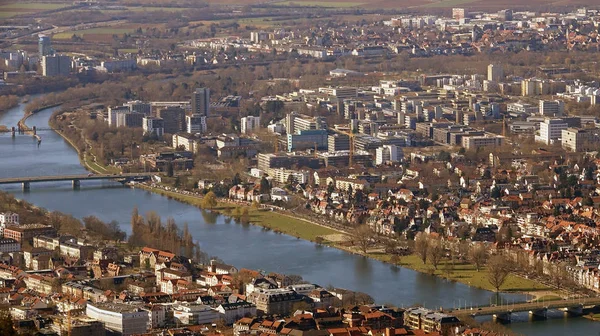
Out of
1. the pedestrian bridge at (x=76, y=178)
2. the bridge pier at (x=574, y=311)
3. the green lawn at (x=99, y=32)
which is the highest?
the bridge pier at (x=574, y=311)

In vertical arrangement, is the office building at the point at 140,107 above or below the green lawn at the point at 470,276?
below

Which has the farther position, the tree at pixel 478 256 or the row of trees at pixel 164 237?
the row of trees at pixel 164 237

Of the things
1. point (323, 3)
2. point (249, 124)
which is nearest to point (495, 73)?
point (249, 124)

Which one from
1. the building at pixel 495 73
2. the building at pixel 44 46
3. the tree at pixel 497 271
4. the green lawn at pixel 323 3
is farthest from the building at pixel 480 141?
the green lawn at pixel 323 3

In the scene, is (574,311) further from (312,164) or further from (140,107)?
(140,107)

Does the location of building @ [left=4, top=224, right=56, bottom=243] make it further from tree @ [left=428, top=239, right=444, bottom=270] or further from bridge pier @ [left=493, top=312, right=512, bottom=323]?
bridge pier @ [left=493, top=312, right=512, bottom=323]

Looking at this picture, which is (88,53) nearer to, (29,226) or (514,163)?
(514,163)

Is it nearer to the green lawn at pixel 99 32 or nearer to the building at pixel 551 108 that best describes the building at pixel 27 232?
the building at pixel 551 108
